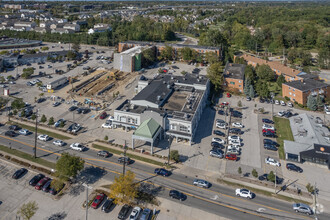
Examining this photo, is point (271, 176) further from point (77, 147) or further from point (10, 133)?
point (10, 133)

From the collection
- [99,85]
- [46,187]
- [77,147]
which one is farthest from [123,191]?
[99,85]

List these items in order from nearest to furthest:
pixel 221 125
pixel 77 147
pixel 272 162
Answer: pixel 272 162, pixel 77 147, pixel 221 125

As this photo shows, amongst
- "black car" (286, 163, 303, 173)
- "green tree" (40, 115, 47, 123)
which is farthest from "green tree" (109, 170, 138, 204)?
"green tree" (40, 115, 47, 123)

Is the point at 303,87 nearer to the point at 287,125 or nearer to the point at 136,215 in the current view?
the point at 287,125

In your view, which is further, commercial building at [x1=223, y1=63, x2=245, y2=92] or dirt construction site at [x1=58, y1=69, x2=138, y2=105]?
commercial building at [x1=223, y1=63, x2=245, y2=92]

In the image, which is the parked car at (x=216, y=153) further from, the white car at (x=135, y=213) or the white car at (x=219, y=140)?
the white car at (x=135, y=213)

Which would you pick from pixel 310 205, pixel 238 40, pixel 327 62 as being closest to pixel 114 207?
pixel 310 205

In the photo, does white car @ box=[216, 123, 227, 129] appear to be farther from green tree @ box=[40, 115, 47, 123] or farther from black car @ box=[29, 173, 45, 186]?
green tree @ box=[40, 115, 47, 123]
